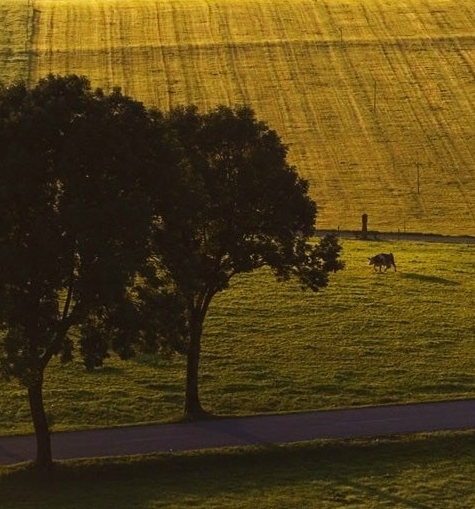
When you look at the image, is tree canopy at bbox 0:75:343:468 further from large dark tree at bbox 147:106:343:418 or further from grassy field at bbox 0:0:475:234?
grassy field at bbox 0:0:475:234

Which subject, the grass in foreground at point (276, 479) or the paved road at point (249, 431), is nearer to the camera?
the grass in foreground at point (276, 479)

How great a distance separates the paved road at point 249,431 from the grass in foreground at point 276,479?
0.99m

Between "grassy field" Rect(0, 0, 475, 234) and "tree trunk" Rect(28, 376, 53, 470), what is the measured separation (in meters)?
33.7

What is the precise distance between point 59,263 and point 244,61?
195ft

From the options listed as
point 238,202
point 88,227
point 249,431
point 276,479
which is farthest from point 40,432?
point 238,202

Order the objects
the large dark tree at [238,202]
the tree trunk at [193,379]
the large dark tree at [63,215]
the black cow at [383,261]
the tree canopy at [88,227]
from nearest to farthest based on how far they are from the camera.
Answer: the large dark tree at [63,215], the tree canopy at [88,227], the large dark tree at [238,202], the tree trunk at [193,379], the black cow at [383,261]

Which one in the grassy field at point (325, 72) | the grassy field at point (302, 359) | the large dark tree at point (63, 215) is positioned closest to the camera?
the large dark tree at point (63, 215)

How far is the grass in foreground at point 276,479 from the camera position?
26.9m

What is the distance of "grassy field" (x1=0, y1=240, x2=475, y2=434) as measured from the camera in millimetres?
34500

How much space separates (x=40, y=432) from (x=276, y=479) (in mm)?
5526

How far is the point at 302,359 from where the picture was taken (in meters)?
38.8

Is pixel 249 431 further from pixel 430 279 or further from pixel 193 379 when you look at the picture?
pixel 430 279

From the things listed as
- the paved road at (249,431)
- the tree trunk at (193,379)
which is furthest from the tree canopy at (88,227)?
the tree trunk at (193,379)

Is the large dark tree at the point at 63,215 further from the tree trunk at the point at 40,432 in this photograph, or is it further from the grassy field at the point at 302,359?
the grassy field at the point at 302,359
